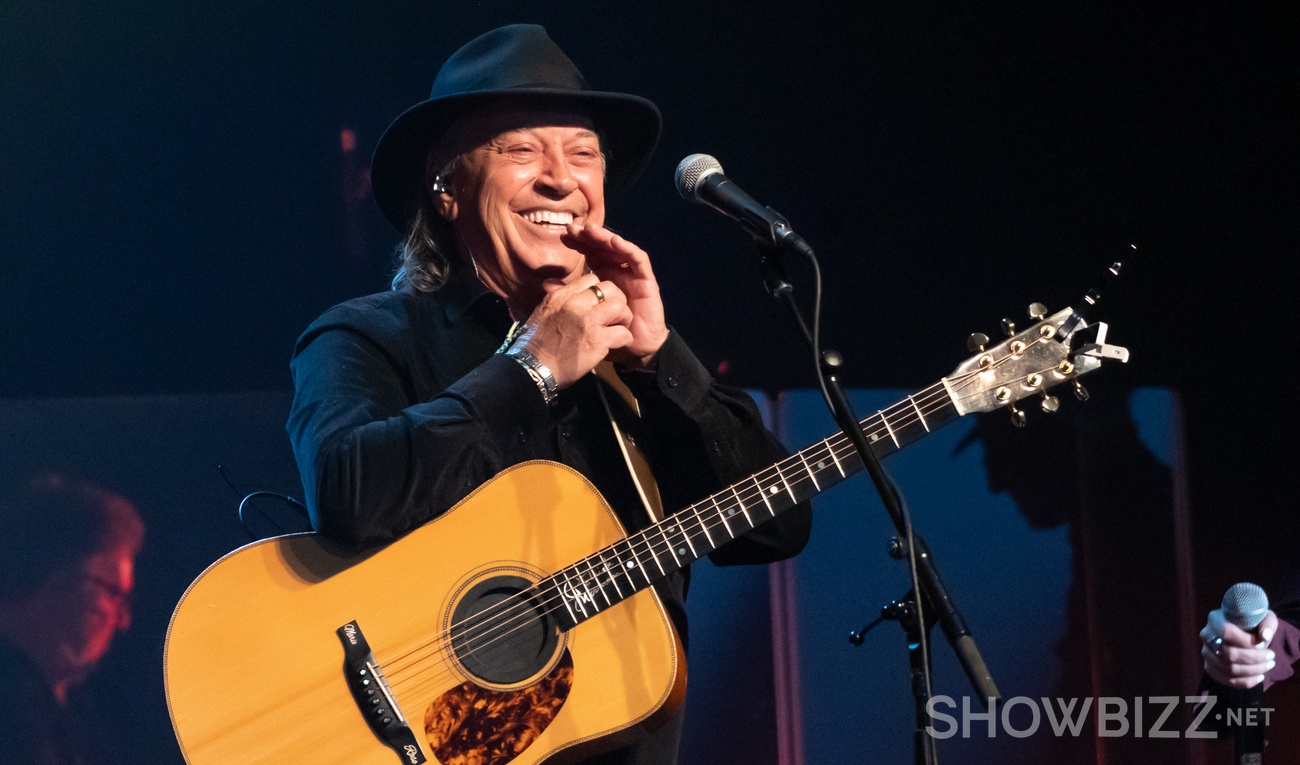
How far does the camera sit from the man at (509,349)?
2.05 metres

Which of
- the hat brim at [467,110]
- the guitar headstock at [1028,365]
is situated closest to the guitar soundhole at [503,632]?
the guitar headstock at [1028,365]

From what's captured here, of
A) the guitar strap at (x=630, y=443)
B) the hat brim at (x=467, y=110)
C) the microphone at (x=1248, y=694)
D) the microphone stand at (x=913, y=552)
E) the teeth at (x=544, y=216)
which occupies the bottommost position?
the microphone at (x=1248, y=694)

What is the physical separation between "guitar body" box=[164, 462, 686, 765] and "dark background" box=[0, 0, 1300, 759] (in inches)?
55.3

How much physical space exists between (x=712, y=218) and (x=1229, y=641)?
1.96m

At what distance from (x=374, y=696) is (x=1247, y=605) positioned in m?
1.96

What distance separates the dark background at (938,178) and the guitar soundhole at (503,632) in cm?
151

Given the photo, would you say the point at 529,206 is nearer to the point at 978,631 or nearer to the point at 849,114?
the point at 849,114

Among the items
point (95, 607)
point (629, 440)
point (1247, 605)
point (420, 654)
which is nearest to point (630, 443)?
point (629, 440)

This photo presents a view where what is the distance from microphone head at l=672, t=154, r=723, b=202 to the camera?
1.97 m

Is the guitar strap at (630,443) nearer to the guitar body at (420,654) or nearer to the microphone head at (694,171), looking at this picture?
the guitar body at (420,654)

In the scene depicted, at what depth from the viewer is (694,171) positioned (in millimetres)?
1979

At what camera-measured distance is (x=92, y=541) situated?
10.0 feet

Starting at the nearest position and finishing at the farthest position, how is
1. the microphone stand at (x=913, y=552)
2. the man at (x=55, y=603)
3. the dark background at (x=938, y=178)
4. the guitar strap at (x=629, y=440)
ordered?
the microphone stand at (x=913, y=552) < the guitar strap at (x=629, y=440) < the man at (x=55, y=603) < the dark background at (x=938, y=178)

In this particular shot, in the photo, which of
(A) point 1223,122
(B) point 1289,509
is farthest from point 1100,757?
(A) point 1223,122
